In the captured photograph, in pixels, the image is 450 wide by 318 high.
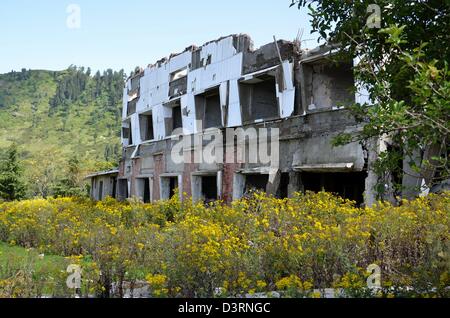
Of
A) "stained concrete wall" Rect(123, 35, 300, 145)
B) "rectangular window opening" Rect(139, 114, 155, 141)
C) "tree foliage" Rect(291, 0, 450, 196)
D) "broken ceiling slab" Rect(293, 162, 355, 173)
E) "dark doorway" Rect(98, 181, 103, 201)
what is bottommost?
"dark doorway" Rect(98, 181, 103, 201)

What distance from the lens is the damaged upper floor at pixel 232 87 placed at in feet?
47.3

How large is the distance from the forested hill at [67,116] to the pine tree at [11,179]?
56.0 metres

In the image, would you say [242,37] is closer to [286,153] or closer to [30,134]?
[286,153]

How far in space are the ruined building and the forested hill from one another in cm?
7447

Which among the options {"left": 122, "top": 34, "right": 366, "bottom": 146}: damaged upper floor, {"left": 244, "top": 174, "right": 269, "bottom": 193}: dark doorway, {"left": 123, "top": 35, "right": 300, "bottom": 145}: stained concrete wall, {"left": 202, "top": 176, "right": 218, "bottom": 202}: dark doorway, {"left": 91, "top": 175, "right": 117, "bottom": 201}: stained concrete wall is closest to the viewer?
{"left": 122, "top": 34, "right": 366, "bottom": 146}: damaged upper floor

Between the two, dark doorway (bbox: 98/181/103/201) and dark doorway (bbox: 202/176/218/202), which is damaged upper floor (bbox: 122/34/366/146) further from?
dark doorway (bbox: 98/181/103/201)

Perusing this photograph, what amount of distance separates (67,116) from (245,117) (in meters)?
123

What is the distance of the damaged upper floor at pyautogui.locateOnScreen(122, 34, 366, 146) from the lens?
1441cm

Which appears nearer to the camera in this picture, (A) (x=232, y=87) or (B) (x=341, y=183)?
(B) (x=341, y=183)

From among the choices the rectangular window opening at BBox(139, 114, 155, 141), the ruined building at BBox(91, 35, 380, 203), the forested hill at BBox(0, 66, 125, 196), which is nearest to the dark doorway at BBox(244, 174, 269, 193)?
the ruined building at BBox(91, 35, 380, 203)

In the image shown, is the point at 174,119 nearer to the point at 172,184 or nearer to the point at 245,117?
the point at 172,184

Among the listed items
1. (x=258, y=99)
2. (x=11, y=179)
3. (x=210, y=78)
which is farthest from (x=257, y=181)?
(x=11, y=179)

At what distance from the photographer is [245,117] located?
1677 cm
